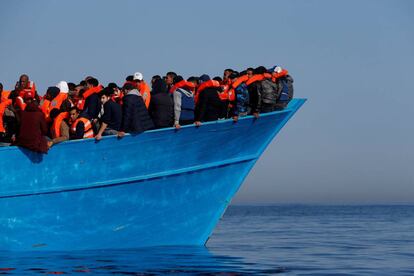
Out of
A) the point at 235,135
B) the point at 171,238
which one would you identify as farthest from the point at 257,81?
the point at 171,238

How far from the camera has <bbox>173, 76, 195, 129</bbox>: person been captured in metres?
16.5

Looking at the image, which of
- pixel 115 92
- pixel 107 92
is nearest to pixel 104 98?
pixel 107 92

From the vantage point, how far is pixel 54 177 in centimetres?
1614

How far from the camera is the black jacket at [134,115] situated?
15.8 metres

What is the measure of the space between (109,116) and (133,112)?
17.8 inches


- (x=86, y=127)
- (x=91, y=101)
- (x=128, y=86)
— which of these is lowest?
(x=86, y=127)

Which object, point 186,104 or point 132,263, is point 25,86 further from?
point 132,263

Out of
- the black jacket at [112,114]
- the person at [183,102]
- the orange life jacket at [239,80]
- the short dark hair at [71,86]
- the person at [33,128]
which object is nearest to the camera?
the person at [33,128]

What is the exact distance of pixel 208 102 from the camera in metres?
16.8

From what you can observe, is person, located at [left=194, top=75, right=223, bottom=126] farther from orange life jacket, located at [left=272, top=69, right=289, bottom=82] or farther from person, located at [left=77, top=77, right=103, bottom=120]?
person, located at [left=77, top=77, right=103, bottom=120]

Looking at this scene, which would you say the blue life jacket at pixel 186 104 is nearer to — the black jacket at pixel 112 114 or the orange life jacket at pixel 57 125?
the black jacket at pixel 112 114

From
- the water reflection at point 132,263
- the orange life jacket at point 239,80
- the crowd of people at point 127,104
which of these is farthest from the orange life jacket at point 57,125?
the orange life jacket at point 239,80

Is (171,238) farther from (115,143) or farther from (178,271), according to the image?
(178,271)

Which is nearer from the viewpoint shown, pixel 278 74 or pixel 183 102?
pixel 183 102
